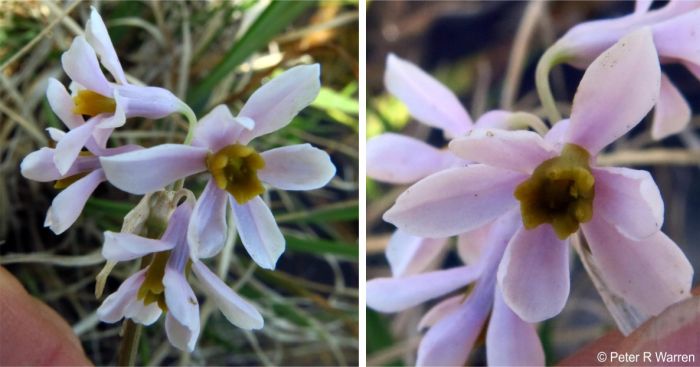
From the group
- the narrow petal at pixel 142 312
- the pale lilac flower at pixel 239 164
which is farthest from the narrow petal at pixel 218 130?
the narrow petal at pixel 142 312

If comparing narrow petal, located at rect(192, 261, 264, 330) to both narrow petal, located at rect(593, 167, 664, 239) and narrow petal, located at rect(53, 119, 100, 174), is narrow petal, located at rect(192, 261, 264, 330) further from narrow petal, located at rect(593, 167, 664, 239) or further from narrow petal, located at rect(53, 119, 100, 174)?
narrow petal, located at rect(593, 167, 664, 239)

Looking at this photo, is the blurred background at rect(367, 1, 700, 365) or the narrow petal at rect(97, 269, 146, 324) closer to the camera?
the narrow petal at rect(97, 269, 146, 324)

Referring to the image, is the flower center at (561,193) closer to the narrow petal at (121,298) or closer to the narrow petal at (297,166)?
the narrow petal at (297,166)

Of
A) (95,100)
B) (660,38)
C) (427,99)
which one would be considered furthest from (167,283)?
(660,38)

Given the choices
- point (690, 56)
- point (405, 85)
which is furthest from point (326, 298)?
point (690, 56)

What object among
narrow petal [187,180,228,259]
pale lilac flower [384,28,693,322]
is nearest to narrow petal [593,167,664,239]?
pale lilac flower [384,28,693,322]

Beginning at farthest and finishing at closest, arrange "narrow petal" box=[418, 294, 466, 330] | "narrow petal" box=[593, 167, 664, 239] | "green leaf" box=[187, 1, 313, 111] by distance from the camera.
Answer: "green leaf" box=[187, 1, 313, 111], "narrow petal" box=[418, 294, 466, 330], "narrow petal" box=[593, 167, 664, 239]

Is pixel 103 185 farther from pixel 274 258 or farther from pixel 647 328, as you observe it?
pixel 647 328
